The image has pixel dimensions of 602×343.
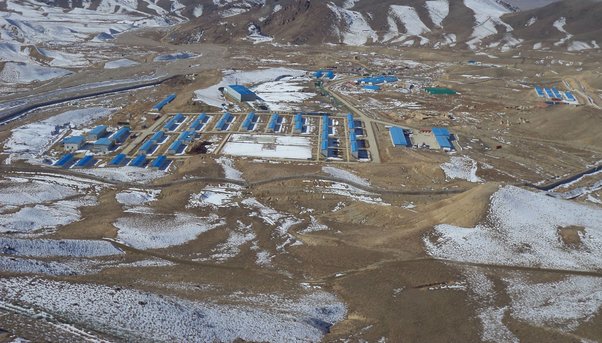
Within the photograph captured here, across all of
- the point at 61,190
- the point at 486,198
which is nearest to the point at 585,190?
the point at 486,198

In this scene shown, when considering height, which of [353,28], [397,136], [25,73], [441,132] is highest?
[353,28]

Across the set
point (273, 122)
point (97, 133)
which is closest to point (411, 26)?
point (273, 122)

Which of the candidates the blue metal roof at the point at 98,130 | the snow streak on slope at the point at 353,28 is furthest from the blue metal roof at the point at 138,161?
the snow streak on slope at the point at 353,28

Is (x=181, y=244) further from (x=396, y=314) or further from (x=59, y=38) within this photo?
(x=59, y=38)

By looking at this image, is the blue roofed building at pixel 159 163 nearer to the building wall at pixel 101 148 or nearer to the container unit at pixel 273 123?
the building wall at pixel 101 148

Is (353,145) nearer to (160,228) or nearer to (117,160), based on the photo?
(117,160)
